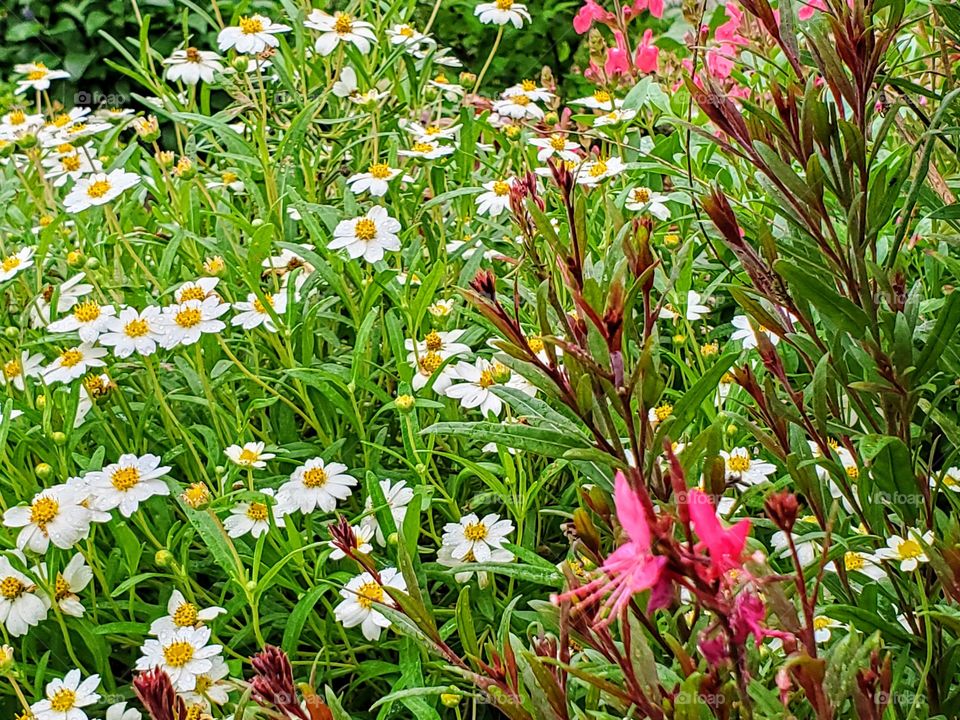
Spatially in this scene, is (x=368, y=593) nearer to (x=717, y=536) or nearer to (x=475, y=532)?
(x=475, y=532)

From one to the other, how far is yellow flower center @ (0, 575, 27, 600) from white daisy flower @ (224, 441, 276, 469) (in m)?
0.22

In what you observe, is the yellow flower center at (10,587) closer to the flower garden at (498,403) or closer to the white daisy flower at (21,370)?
the flower garden at (498,403)

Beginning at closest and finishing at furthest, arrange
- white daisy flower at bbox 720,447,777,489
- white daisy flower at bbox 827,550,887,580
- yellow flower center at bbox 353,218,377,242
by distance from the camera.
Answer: white daisy flower at bbox 827,550,887,580 < white daisy flower at bbox 720,447,777,489 < yellow flower center at bbox 353,218,377,242

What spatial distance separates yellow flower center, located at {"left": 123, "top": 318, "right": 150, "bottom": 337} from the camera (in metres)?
1.13

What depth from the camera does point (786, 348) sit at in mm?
1124

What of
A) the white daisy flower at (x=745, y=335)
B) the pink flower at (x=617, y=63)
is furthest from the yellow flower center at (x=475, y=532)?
the pink flower at (x=617, y=63)

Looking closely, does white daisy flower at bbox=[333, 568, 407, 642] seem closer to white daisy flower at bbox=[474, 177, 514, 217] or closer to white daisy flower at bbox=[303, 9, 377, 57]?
white daisy flower at bbox=[474, 177, 514, 217]

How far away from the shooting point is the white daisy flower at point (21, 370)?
122 cm

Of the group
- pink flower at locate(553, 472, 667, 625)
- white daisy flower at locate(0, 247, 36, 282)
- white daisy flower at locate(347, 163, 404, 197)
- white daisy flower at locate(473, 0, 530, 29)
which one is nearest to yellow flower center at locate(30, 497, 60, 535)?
white daisy flower at locate(0, 247, 36, 282)

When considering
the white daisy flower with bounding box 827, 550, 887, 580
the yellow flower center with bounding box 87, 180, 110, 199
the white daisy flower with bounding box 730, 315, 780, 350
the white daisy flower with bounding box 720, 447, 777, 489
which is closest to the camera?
the white daisy flower with bounding box 827, 550, 887, 580

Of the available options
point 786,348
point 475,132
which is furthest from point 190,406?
point 786,348

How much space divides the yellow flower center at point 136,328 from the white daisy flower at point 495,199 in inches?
15.7

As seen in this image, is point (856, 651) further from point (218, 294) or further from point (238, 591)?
point (218, 294)

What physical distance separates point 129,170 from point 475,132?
1.68 ft
